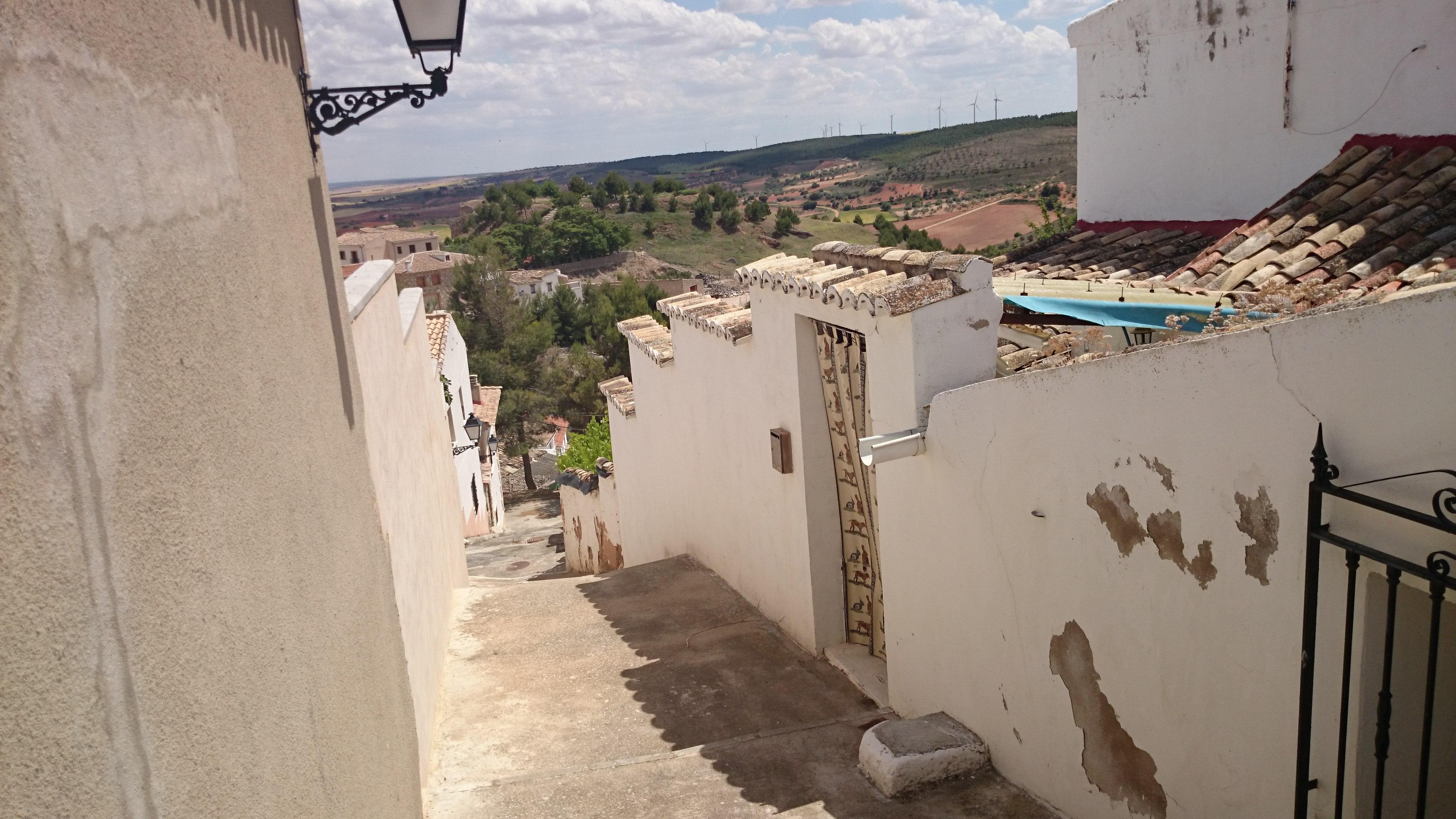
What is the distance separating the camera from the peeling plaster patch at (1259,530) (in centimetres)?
335

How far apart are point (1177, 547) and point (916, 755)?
6.21ft

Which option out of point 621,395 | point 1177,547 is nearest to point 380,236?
point 621,395

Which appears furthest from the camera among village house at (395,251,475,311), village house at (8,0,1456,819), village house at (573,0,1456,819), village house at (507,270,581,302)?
village house at (507,270,581,302)

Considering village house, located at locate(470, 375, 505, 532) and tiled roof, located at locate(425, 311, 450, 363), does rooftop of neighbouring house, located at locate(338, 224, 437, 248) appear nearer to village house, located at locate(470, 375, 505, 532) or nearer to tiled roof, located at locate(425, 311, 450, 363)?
village house, located at locate(470, 375, 505, 532)

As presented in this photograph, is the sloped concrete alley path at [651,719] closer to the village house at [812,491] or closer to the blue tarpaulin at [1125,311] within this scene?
the village house at [812,491]

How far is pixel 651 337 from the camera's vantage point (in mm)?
10625

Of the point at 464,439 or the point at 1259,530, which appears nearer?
the point at 1259,530

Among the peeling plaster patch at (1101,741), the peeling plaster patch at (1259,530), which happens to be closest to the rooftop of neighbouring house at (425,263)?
the peeling plaster patch at (1101,741)

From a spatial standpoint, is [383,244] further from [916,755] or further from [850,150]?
[850,150]

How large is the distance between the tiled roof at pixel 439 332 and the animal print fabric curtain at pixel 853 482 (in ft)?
29.8

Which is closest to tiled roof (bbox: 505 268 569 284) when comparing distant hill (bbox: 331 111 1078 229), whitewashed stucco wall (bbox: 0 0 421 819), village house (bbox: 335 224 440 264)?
village house (bbox: 335 224 440 264)

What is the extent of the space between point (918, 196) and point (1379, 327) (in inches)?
3139

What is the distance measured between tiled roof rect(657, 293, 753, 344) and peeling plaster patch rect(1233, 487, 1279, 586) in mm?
4285

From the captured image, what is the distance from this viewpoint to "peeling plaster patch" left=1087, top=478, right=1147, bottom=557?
13.1 ft
